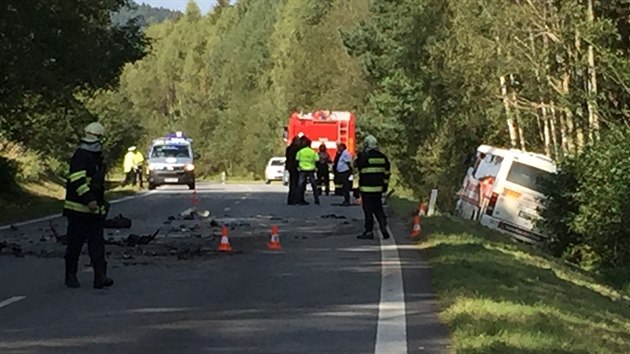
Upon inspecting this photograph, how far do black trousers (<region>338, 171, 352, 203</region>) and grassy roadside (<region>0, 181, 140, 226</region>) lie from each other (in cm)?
741

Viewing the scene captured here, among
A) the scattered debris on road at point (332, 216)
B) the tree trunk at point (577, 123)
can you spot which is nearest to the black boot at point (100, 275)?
the scattered debris on road at point (332, 216)

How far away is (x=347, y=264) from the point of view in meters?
16.9

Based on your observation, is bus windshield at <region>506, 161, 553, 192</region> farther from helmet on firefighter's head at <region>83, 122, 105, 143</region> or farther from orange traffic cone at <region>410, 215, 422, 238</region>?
helmet on firefighter's head at <region>83, 122, 105, 143</region>

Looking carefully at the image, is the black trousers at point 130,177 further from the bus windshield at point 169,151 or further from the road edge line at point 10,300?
the road edge line at point 10,300

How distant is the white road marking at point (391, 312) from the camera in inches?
399

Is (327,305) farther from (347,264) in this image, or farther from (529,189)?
(529,189)

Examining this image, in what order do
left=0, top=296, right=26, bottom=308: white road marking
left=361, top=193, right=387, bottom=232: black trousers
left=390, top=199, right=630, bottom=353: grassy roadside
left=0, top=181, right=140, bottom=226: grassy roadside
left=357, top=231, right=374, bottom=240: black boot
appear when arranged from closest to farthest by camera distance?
left=390, top=199, right=630, bottom=353: grassy roadside, left=0, top=296, right=26, bottom=308: white road marking, left=361, top=193, right=387, bottom=232: black trousers, left=357, top=231, right=374, bottom=240: black boot, left=0, top=181, right=140, bottom=226: grassy roadside

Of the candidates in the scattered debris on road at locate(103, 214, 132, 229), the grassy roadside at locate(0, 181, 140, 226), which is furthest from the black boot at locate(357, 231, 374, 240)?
the grassy roadside at locate(0, 181, 140, 226)

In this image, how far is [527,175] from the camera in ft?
92.6

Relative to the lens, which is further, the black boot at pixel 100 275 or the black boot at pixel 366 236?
the black boot at pixel 366 236

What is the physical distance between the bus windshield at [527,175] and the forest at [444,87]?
0.59 metres

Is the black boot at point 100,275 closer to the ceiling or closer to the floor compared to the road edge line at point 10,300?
closer to the ceiling

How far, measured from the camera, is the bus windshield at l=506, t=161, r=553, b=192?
90.2ft

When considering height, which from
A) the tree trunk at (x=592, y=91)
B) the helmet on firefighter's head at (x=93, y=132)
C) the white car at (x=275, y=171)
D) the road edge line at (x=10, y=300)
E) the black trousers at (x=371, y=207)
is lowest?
the white car at (x=275, y=171)
